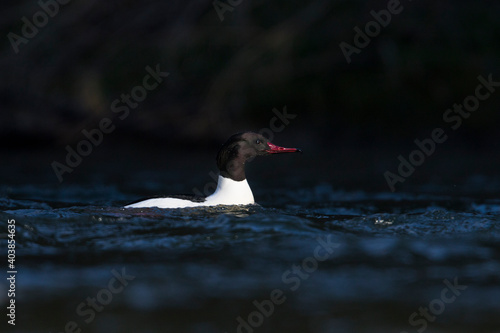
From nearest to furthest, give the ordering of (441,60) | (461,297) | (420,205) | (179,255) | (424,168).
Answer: (461,297) → (179,255) → (420,205) → (424,168) → (441,60)

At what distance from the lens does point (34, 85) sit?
1644cm

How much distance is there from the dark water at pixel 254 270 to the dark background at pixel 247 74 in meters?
7.04

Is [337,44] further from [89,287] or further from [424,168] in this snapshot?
[89,287]

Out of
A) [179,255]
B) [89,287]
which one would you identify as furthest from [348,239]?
[89,287]

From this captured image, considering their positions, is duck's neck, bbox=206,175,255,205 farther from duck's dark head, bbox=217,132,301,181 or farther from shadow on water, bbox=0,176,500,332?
shadow on water, bbox=0,176,500,332

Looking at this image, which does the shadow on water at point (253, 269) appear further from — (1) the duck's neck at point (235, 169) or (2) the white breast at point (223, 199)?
(1) the duck's neck at point (235, 169)

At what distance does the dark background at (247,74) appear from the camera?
51.8 ft

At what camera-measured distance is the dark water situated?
16.5ft

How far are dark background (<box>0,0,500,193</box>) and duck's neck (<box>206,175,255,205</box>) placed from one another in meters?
6.11

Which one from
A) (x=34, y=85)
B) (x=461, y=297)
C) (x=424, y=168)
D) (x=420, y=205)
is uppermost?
(x=34, y=85)

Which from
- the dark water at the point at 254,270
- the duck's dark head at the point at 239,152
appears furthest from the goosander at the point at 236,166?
the dark water at the point at 254,270

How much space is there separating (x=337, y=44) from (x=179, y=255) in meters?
10.3

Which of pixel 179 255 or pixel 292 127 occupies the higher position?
pixel 292 127

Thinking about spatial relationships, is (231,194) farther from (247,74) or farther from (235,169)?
(247,74)
